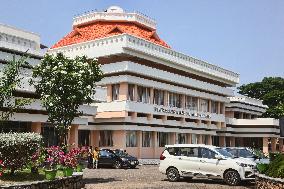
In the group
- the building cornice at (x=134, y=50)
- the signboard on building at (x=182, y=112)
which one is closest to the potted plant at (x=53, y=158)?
the building cornice at (x=134, y=50)

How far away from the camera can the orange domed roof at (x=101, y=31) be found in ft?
154

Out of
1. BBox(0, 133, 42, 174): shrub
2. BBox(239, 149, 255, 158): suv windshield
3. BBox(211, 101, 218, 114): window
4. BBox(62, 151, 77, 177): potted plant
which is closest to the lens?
BBox(0, 133, 42, 174): shrub

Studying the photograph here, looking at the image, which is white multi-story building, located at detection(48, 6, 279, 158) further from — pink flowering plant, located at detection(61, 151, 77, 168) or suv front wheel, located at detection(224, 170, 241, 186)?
pink flowering plant, located at detection(61, 151, 77, 168)

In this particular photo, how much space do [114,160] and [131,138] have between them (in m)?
10.8

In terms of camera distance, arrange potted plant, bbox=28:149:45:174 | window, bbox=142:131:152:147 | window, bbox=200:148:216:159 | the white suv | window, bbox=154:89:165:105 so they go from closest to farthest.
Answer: potted plant, bbox=28:149:45:174
the white suv
window, bbox=200:148:216:159
window, bbox=142:131:152:147
window, bbox=154:89:165:105

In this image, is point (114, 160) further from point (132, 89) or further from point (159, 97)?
point (159, 97)

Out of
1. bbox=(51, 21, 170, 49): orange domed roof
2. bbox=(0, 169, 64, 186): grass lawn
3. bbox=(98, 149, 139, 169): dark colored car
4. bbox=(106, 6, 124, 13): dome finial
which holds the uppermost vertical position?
bbox=(106, 6, 124, 13): dome finial

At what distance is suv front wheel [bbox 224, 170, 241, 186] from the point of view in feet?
66.7

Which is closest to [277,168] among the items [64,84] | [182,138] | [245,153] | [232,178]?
[232,178]

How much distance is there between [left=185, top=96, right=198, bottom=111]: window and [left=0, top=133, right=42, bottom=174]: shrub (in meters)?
36.7

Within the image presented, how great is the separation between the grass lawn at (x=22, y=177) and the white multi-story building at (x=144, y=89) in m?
23.5

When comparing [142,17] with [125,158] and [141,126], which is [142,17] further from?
[125,158]

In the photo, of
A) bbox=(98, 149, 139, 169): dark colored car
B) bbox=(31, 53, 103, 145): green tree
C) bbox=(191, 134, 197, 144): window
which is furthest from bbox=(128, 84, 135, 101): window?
bbox=(31, 53, 103, 145): green tree

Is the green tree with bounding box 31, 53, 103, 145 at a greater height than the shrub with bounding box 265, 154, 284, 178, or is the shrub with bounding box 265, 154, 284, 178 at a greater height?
the green tree with bounding box 31, 53, 103, 145
